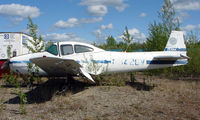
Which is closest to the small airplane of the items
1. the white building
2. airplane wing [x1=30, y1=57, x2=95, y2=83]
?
airplane wing [x1=30, y1=57, x2=95, y2=83]

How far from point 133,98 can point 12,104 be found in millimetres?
3764

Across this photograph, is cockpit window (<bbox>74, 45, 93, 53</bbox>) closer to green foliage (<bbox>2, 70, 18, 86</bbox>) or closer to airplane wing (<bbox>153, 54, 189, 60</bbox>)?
green foliage (<bbox>2, 70, 18, 86</bbox>)

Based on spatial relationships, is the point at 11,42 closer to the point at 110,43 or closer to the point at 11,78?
the point at 11,78

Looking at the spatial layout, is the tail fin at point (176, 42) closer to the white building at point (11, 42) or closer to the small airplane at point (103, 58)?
the small airplane at point (103, 58)

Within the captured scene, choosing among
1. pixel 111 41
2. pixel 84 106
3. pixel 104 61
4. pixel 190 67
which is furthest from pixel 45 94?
pixel 111 41

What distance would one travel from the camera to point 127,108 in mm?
4621

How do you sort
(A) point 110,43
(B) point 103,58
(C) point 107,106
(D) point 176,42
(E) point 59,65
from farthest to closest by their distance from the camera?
1. (A) point 110,43
2. (D) point 176,42
3. (B) point 103,58
4. (E) point 59,65
5. (C) point 107,106

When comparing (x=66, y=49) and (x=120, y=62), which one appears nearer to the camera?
(x=66, y=49)

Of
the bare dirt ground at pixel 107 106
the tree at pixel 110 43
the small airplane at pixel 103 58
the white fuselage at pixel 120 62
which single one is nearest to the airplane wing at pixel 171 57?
the small airplane at pixel 103 58

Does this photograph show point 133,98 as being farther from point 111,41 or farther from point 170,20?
point 111,41

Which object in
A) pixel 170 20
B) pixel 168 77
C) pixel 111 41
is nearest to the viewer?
pixel 170 20

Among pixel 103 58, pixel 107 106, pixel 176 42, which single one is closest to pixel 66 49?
pixel 103 58

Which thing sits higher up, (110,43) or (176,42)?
(110,43)

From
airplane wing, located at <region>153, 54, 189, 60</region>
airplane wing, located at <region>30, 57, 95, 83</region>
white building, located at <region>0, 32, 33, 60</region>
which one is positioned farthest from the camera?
white building, located at <region>0, 32, 33, 60</region>
